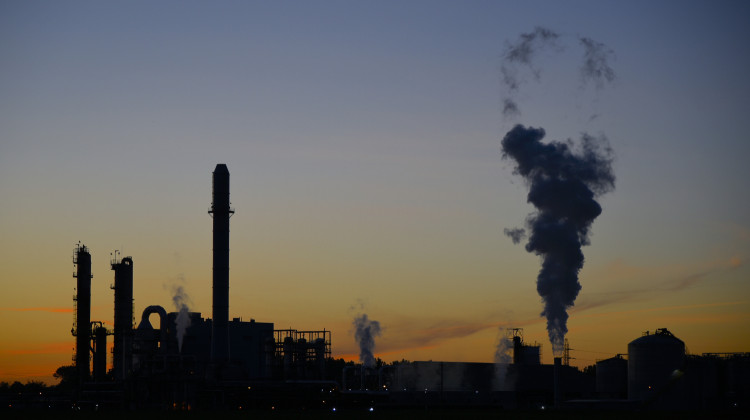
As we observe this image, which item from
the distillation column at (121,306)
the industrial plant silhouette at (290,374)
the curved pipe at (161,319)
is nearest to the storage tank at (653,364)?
the industrial plant silhouette at (290,374)

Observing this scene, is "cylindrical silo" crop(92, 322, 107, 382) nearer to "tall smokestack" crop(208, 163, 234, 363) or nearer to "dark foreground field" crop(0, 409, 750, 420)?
"tall smokestack" crop(208, 163, 234, 363)

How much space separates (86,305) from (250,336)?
1981cm

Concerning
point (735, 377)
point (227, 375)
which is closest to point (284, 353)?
point (227, 375)

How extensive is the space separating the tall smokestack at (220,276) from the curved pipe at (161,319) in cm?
484

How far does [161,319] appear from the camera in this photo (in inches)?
3907

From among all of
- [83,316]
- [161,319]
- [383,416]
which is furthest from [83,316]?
[383,416]

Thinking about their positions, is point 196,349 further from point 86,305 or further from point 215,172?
point 215,172

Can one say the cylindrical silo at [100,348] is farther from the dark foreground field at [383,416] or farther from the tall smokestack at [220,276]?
the dark foreground field at [383,416]

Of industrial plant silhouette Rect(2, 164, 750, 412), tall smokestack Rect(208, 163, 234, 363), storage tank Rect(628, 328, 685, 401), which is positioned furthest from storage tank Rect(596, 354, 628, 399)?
tall smokestack Rect(208, 163, 234, 363)

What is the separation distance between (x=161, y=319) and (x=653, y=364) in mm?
50191

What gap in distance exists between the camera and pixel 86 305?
114 meters

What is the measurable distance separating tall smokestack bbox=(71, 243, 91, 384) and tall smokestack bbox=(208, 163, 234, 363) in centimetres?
2192

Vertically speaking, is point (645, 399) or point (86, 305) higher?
point (86, 305)

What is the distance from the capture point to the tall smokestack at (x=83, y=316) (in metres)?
113
